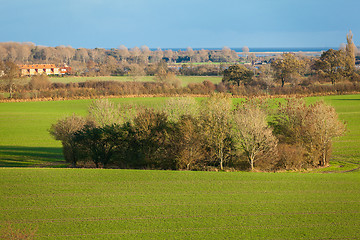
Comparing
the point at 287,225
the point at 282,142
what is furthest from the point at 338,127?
the point at 287,225

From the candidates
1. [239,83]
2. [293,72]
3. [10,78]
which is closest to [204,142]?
[10,78]

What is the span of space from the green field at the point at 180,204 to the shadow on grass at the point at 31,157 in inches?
216

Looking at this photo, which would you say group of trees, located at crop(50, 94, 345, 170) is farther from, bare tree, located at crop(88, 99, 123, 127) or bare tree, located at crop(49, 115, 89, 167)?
bare tree, located at crop(88, 99, 123, 127)

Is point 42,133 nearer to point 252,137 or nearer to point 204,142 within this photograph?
point 204,142

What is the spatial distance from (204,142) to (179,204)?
11111mm

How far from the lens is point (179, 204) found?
67.1ft

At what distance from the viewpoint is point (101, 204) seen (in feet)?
66.9

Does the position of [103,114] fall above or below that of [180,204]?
above

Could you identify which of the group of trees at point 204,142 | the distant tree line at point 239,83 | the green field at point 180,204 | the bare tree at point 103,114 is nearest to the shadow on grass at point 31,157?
the group of trees at point 204,142

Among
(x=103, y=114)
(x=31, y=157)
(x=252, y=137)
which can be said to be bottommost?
(x=31, y=157)

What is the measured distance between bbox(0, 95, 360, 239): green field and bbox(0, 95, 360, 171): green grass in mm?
5317

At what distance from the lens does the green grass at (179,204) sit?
668 inches

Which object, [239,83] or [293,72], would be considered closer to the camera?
[239,83]

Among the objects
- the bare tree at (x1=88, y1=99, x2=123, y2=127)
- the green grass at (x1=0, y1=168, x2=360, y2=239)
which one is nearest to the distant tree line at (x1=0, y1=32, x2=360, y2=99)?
the bare tree at (x1=88, y1=99, x2=123, y2=127)
